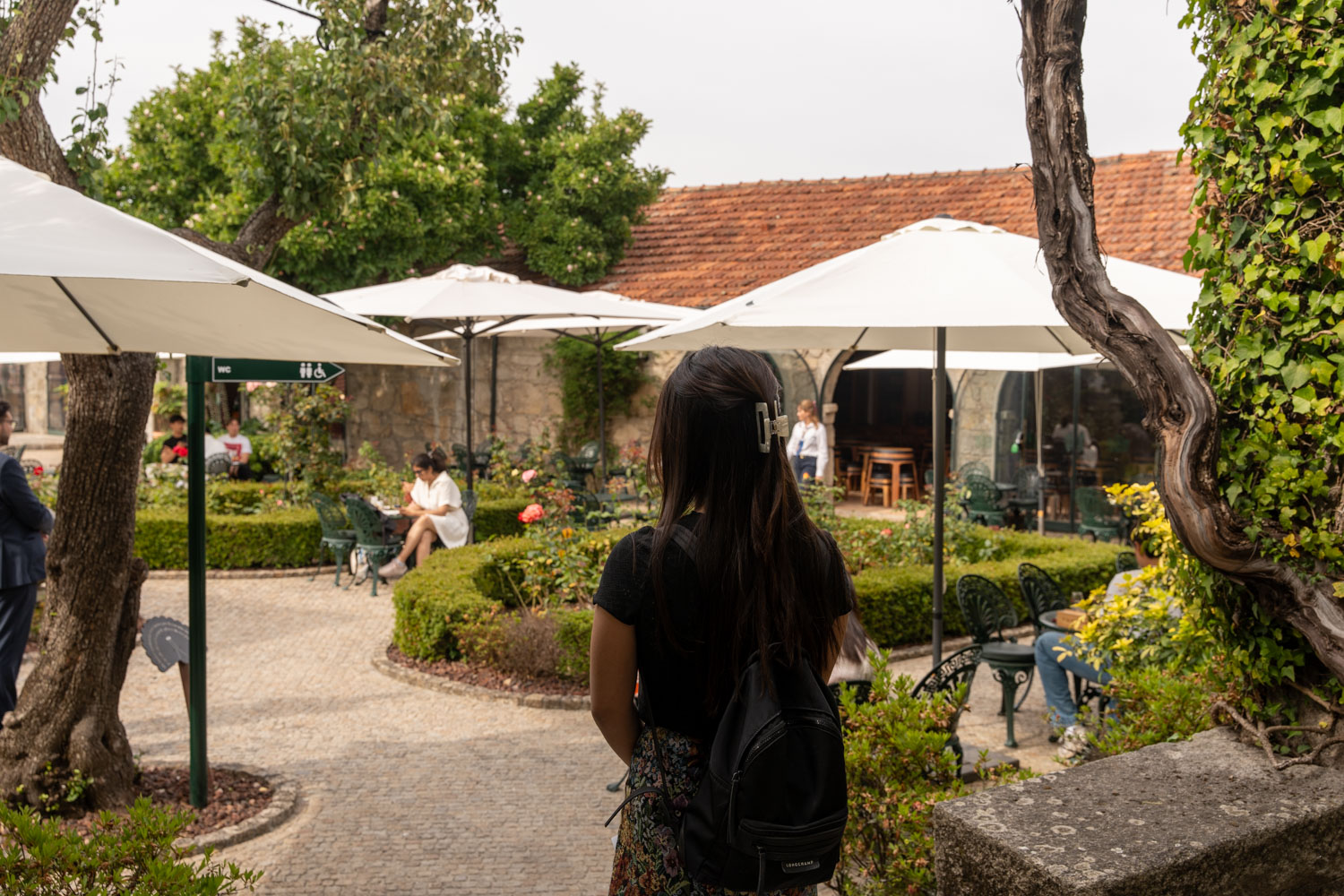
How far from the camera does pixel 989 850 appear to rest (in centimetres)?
249

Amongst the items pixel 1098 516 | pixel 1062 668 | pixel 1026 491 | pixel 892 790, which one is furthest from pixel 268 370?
pixel 1026 491

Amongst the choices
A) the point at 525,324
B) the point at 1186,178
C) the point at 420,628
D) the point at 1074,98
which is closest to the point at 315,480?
the point at 525,324

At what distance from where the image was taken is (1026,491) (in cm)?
1403

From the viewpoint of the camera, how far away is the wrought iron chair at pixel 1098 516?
481 inches

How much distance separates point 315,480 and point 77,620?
783 cm

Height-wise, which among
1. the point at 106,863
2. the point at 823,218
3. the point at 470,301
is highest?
the point at 823,218

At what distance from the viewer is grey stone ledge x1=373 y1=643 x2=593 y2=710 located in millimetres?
6686

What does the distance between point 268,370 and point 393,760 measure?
222 centimetres

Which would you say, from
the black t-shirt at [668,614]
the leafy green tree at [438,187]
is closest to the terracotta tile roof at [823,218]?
the leafy green tree at [438,187]

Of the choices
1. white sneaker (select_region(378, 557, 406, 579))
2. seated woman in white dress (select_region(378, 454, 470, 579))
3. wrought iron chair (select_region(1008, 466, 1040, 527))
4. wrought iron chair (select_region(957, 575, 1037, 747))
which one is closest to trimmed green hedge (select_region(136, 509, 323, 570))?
white sneaker (select_region(378, 557, 406, 579))

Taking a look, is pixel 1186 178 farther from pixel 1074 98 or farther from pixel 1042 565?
pixel 1074 98

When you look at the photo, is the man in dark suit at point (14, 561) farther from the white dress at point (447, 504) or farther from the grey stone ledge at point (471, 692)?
the white dress at point (447, 504)

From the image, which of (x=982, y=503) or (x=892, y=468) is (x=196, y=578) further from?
(x=892, y=468)

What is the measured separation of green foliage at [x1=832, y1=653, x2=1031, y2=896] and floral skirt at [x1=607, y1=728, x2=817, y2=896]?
141cm
